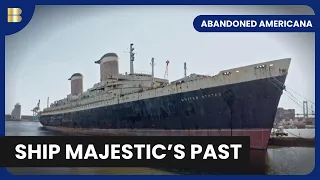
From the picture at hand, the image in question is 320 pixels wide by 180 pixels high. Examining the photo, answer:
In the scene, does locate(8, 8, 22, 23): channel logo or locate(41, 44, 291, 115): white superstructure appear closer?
locate(8, 8, 22, 23): channel logo

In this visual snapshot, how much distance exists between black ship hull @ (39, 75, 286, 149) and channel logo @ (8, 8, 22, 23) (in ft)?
11.8

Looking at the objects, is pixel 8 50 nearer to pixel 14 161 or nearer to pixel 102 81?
pixel 14 161

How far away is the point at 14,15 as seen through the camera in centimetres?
617

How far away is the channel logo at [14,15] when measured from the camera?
6.09 metres

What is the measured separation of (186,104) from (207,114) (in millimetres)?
1457

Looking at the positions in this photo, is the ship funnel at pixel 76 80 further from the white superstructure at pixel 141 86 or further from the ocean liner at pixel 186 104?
the white superstructure at pixel 141 86

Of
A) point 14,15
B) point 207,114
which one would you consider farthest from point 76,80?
point 207,114

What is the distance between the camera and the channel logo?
6086 mm

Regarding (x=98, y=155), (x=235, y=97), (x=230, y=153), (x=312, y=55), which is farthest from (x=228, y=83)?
(x=98, y=155)

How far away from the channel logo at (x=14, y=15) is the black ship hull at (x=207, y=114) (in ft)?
11.8

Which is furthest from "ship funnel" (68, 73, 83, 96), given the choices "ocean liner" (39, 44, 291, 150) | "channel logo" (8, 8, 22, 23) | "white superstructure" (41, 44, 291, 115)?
"channel logo" (8, 8, 22, 23)
